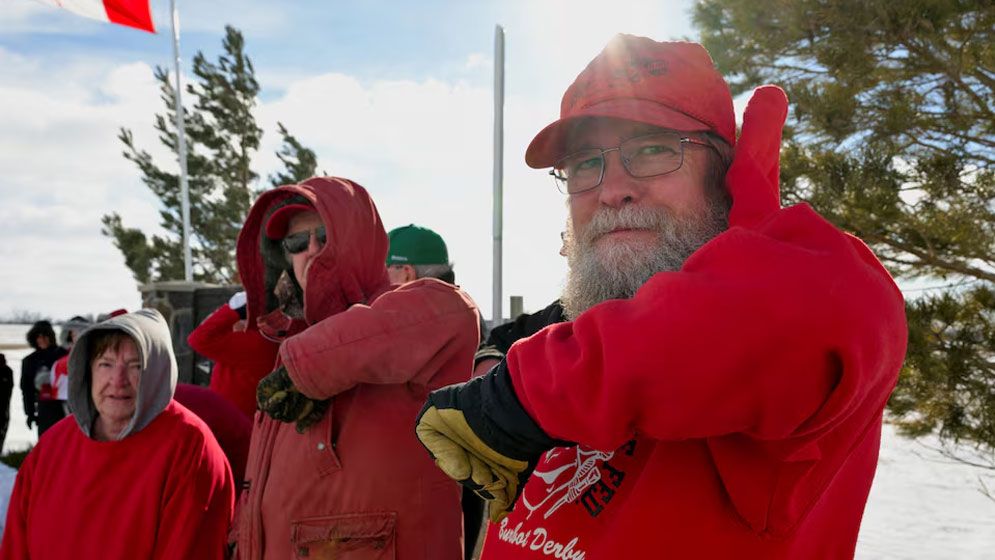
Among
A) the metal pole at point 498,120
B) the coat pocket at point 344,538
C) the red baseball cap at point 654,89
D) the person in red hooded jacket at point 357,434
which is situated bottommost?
the coat pocket at point 344,538

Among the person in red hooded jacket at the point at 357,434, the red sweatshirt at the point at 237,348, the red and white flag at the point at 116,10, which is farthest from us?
the red and white flag at the point at 116,10

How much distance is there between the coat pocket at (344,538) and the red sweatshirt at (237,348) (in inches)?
45.6

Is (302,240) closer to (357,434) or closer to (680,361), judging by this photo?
(357,434)

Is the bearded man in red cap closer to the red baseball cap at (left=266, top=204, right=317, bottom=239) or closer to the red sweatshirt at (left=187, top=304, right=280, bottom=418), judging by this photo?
the red baseball cap at (left=266, top=204, right=317, bottom=239)

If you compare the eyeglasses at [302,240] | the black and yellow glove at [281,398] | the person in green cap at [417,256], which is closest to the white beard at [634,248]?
the black and yellow glove at [281,398]

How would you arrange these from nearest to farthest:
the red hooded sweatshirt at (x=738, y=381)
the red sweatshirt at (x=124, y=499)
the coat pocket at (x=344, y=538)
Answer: the red hooded sweatshirt at (x=738, y=381), the coat pocket at (x=344, y=538), the red sweatshirt at (x=124, y=499)

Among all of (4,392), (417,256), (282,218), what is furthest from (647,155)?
(4,392)

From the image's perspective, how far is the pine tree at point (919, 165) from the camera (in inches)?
152

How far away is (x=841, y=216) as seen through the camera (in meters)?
4.03

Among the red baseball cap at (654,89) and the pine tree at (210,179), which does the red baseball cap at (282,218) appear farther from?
the pine tree at (210,179)

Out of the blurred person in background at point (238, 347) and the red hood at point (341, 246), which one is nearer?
the red hood at point (341, 246)

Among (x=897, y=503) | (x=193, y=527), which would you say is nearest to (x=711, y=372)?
(x=193, y=527)

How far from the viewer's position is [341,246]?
7.76 ft

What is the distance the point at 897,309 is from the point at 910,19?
3.83 metres
